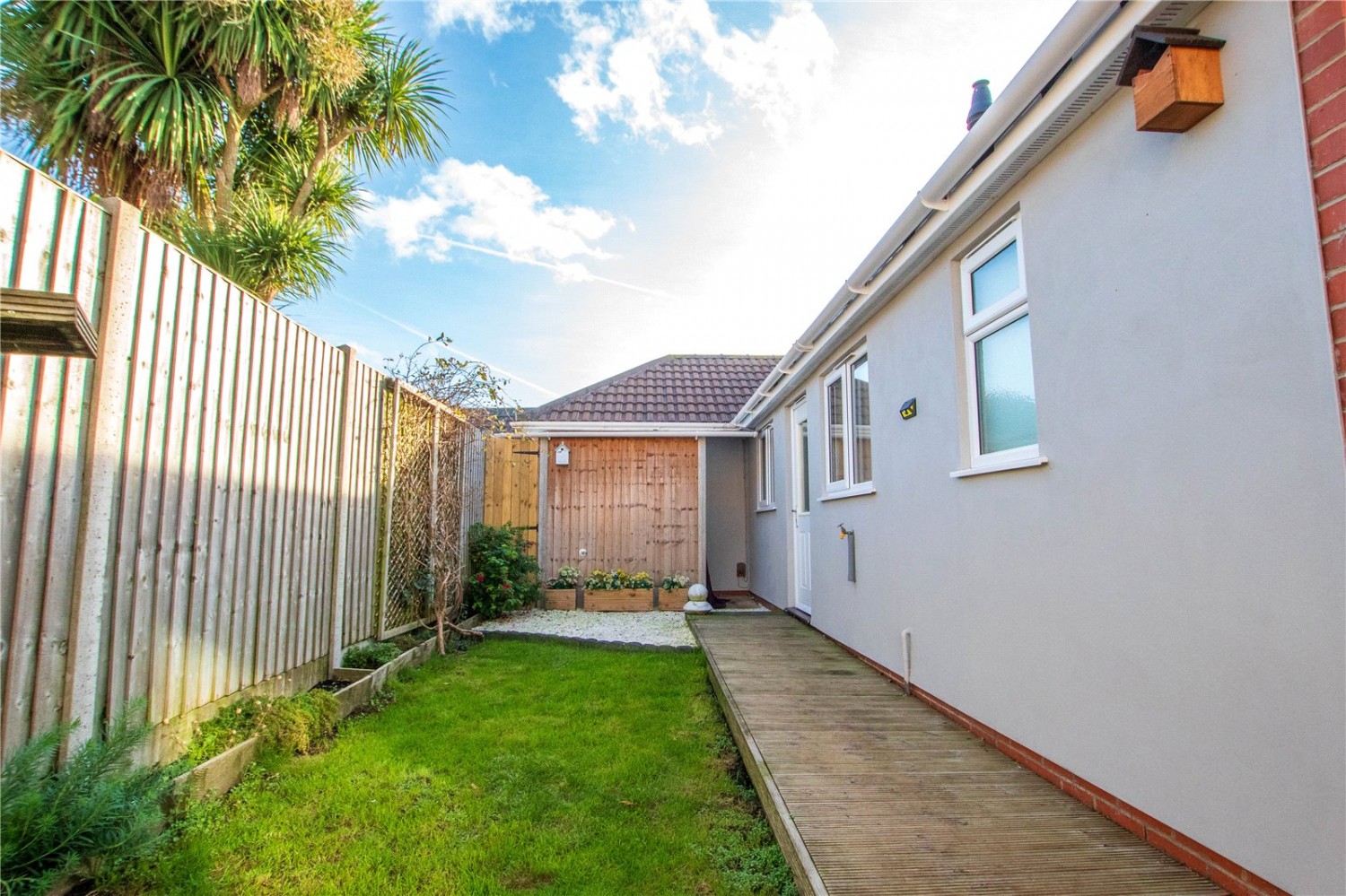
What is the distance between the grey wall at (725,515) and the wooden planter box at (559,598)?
289cm

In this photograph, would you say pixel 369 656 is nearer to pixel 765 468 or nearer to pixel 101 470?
pixel 101 470

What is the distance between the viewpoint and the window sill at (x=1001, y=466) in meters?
3.02

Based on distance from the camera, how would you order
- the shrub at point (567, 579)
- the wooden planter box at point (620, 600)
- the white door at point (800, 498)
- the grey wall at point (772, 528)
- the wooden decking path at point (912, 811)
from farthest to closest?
the shrub at point (567, 579) → the wooden planter box at point (620, 600) → the grey wall at point (772, 528) → the white door at point (800, 498) → the wooden decking path at point (912, 811)

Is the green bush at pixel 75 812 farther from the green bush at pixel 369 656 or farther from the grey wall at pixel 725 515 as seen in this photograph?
the grey wall at pixel 725 515

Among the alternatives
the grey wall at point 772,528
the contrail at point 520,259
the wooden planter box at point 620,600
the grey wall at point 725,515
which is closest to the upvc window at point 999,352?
the grey wall at point 772,528

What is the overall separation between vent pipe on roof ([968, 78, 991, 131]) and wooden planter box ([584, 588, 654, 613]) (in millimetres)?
7036

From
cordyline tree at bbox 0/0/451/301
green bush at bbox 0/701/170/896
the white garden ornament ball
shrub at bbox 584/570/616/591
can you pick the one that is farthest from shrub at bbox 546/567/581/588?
green bush at bbox 0/701/170/896

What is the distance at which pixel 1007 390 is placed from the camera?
347cm

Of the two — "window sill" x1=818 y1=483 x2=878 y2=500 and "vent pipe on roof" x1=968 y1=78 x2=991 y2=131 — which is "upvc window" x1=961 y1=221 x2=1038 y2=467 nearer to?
"vent pipe on roof" x1=968 y1=78 x2=991 y2=131

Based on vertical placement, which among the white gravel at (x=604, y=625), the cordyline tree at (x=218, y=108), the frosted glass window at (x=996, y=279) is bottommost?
the white gravel at (x=604, y=625)

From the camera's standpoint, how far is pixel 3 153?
211cm

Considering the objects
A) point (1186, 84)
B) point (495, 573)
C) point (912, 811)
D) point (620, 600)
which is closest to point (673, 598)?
point (620, 600)

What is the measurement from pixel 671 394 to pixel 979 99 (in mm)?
7435

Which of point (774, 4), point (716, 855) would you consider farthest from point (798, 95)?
point (716, 855)
